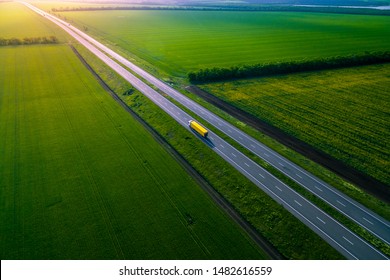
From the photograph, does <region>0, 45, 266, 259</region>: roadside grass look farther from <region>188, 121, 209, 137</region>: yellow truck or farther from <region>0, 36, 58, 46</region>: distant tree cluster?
<region>0, 36, 58, 46</region>: distant tree cluster

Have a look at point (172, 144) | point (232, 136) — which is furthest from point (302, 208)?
point (172, 144)

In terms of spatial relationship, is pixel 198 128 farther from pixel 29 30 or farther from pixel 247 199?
pixel 29 30

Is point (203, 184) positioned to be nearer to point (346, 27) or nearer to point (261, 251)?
point (261, 251)

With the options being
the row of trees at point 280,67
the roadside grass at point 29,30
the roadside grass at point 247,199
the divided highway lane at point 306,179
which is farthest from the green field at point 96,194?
the roadside grass at point 29,30

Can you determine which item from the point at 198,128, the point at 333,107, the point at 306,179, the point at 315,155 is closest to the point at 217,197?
the point at 306,179

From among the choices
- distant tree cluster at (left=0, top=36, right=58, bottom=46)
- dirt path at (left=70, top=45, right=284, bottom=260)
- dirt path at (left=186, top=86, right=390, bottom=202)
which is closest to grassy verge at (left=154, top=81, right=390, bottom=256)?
dirt path at (left=186, top=86, right=390, bottom=202)

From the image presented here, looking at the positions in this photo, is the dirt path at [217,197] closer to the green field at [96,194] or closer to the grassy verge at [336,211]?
the green field at [96,194]

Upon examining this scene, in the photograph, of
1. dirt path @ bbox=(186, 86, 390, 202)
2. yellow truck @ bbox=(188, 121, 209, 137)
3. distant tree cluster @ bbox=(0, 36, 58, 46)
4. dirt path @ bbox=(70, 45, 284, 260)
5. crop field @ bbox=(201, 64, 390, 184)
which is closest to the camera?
dirt path @ bbox=(70, 45, 284, 260)
